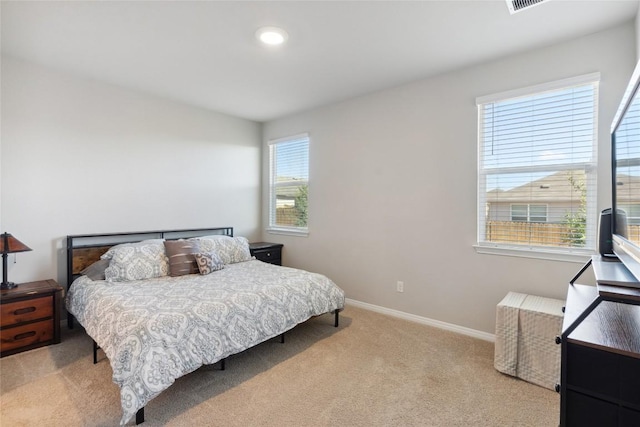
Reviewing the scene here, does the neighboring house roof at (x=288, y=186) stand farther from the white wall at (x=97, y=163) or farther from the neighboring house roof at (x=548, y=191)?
the neighboring house roof at (x=548, y=191)

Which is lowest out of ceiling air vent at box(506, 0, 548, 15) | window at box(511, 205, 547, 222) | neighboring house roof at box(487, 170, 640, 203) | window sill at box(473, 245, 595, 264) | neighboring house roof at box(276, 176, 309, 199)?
window sill at box(473, 245, 595, 264)

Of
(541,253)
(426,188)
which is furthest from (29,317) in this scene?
(541,253)

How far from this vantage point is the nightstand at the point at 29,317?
2.57 meters

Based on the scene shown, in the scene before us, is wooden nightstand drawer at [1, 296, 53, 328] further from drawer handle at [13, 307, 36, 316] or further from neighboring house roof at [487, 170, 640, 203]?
neighboring house roof at [487, 170, 640, 203]

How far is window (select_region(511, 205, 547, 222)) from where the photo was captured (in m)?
2.67

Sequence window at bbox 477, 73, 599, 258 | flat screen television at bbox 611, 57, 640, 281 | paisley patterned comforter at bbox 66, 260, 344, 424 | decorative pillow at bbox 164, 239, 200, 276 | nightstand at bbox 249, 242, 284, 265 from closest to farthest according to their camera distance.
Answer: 1. flat screen television at bbox 611, 57, 640, 281
2. paisley patterned comforter at bbox 66, 260, 344, 424
3. window at bbox 477, 73, 599, 258
4. decorative pillow at bbox 164, 239, 200, 276
5. nightstand at bbox 249, 242, 284, 265

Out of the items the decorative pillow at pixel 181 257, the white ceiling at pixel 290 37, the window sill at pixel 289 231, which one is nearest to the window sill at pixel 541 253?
the white ceiling at pixel 290 37

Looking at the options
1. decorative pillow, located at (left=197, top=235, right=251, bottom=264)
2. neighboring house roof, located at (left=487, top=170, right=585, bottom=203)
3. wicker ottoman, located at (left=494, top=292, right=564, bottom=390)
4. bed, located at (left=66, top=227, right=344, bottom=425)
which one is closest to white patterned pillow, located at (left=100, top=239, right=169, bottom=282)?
bed, located at (left=66, top=227, right=344, bottom=425)

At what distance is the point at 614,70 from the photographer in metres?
2.34

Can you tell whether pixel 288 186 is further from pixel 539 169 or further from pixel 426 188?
pixel 539 169

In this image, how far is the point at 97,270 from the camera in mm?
3029

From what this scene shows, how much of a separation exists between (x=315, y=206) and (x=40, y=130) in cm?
300

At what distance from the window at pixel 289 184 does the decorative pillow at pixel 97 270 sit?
228cm

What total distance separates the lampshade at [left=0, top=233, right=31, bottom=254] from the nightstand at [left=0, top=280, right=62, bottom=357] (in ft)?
1.13
